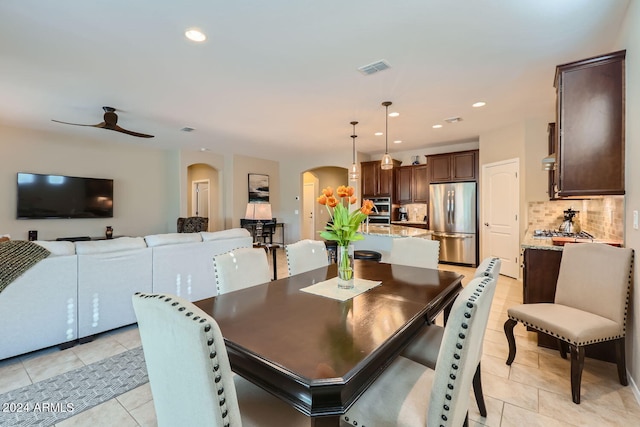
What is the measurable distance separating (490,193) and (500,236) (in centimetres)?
78

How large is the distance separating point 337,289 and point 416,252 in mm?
1203

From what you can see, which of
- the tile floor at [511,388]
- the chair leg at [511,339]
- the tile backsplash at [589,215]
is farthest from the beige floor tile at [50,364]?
the tile backsplash at [589,215]

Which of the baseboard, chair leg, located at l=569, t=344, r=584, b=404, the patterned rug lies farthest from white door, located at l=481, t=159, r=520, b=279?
the patterned rug

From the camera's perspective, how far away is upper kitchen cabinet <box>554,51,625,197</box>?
215cm

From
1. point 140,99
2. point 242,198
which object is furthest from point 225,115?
point 242,198

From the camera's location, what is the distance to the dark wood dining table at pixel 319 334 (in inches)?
36.0

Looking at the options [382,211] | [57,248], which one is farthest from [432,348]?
[382,211]

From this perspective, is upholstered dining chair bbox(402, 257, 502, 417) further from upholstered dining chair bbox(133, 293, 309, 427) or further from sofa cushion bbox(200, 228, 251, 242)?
sofa cushion bbox(200, 228, 251, 242)

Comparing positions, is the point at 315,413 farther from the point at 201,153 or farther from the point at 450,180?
the point at 201,153

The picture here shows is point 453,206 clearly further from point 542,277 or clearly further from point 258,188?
point 258,188

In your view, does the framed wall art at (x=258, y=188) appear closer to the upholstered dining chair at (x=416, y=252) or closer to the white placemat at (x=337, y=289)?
the upholstered dining chair at (x=416, y=252)

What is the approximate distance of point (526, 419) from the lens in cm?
173

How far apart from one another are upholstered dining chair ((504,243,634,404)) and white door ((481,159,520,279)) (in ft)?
9.23

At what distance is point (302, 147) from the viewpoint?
6.79m
